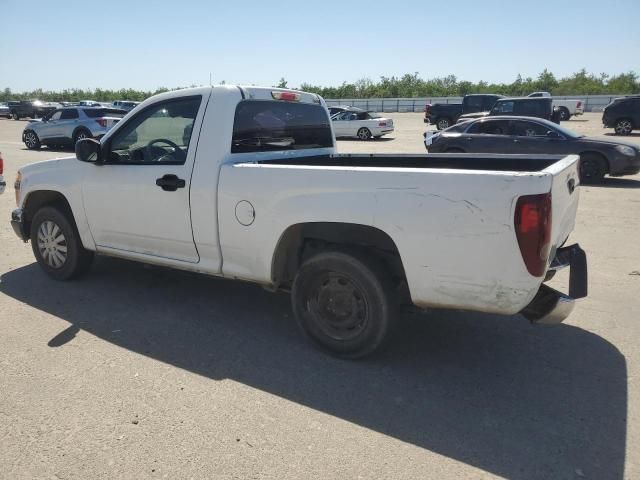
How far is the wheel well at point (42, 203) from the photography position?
5.11m

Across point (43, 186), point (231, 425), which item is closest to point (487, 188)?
point (231, 425)

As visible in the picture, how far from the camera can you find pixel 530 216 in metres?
2.74

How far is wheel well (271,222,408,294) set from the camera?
11.1 ft

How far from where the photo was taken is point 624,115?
72.3 ft

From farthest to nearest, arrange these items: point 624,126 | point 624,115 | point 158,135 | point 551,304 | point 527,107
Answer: point 624,126
point 624,115
point 527,107
point 158,135
point 551,304

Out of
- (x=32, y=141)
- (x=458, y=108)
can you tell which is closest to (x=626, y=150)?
(x=458, y=108)

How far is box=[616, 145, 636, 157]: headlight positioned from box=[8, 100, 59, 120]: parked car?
1693 inches

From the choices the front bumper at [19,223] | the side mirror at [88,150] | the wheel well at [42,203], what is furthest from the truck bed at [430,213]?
the front bumper at [19,223]

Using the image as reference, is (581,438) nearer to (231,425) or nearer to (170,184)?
(231,425)

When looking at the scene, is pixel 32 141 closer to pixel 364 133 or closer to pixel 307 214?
pixel 364 133

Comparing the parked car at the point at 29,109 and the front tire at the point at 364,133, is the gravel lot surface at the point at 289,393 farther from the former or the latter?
the parked car at the point at 29,109

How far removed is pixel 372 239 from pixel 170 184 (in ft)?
5.70

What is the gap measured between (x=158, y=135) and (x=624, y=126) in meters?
23.5

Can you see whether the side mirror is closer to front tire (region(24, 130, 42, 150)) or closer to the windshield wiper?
the windshield wiper
